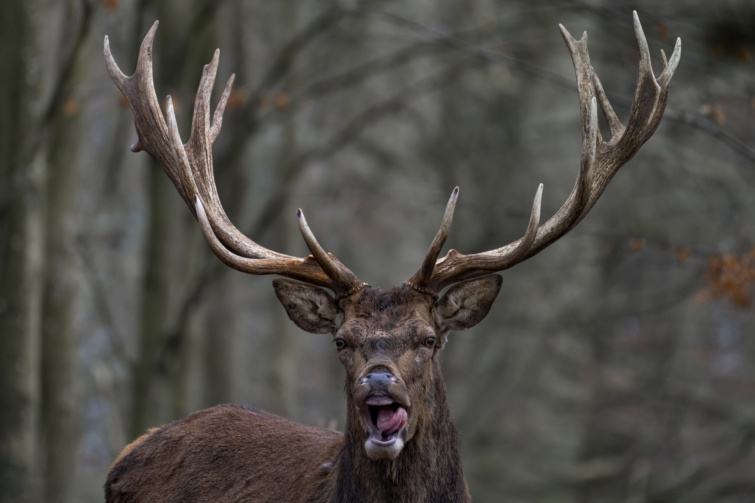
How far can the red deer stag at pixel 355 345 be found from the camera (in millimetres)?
6207

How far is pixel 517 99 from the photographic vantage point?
790 inches

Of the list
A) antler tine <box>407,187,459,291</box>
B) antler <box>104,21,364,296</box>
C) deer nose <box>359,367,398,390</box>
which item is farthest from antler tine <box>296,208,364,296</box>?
deer nose <box>359,367,398,390</box>

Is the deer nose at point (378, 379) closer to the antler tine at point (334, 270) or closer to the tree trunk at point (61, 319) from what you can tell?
the antler tine at point (334, 270)

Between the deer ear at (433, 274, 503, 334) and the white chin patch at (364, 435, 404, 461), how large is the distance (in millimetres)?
1086

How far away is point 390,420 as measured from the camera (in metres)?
5.98

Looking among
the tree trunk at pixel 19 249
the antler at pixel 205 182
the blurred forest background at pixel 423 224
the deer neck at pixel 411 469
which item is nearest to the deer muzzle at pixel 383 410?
the deer neck at pixel 411 469

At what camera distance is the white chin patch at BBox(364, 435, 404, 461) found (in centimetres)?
586

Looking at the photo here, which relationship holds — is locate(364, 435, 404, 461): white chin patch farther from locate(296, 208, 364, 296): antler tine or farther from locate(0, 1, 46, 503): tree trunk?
locate(0, 1, 46, 503): tree trunk

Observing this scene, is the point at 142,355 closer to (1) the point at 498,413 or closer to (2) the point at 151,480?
(2) the point at 151,480

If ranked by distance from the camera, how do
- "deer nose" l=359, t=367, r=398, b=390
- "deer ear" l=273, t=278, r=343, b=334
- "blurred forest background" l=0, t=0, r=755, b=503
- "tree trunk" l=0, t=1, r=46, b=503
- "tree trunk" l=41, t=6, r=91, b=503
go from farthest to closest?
"tree trunk" l=41, t=6, r=91, b=503 < "blurred forest background" l=0, t=0, r=755, b=503 < "tree trunk" l=0, t=1, r=46, b=503 < "deer ear" l=273, t=278, r=343, b=334 < "deer nose" l=359, t=367, r=398, b=390

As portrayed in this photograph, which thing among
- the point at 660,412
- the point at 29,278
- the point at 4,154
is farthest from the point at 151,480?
the point at 660,412

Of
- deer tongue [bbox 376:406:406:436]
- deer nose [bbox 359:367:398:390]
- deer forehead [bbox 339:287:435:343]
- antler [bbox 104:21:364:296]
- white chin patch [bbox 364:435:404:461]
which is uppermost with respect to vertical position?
antler [bbox 104:21:364:296]

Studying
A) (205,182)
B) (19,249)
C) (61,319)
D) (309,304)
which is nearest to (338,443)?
(309,304)

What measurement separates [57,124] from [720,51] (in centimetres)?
749
